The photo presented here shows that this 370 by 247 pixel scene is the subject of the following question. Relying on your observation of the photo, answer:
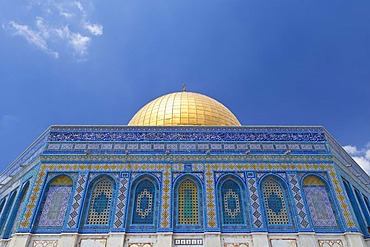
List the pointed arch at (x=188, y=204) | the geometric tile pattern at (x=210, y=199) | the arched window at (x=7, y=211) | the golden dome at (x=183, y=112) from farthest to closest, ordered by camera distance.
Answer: the golden dome at (x=183, y=112)
the arched window at (x=7, y=211)
the pointed arch at (x=188, y=204)
the geometric tile pattern at (x=210, y=199)

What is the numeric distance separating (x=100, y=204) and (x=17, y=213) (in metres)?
3.04

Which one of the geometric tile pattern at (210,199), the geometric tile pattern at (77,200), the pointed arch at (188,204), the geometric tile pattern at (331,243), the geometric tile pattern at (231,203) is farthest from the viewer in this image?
the geometric tile pattern at (231,203)

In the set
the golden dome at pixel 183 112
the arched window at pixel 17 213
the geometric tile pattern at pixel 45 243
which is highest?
the golden dome at pixel 183 112

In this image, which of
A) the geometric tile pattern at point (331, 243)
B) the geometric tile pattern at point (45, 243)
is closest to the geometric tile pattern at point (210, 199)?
the geometric tile pattern at point (331, 243)

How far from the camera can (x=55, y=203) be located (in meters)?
9.52

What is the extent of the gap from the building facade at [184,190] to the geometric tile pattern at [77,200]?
3cm

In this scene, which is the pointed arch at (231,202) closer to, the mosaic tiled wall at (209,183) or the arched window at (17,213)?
the mosaic tiled wall at (209,183)

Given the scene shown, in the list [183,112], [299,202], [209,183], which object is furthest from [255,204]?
[183,112]

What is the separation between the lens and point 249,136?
36.4 feet

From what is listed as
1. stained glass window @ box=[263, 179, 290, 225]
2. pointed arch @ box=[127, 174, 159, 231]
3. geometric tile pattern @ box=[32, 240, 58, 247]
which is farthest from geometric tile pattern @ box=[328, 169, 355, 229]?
geometric tile pattern @ box=[32, 240, 58, 247]

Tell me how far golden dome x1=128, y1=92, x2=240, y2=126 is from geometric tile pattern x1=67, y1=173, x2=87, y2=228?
493 cm

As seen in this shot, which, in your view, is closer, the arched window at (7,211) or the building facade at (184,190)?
the building facade at (184,190)

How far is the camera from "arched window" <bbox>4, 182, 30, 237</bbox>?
9440 millimetres

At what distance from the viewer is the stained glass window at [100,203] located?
9297 millimetres
